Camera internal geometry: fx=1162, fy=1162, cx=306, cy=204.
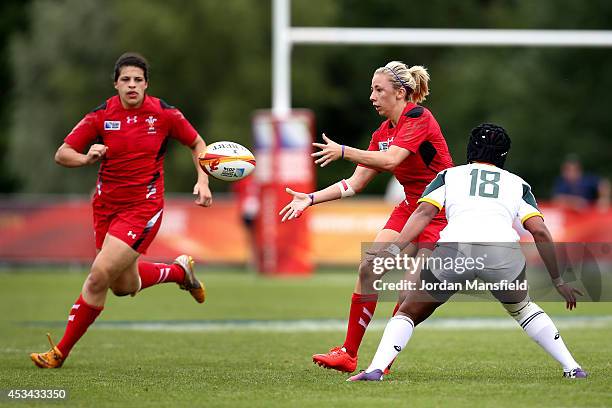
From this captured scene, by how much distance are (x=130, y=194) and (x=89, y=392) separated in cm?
221

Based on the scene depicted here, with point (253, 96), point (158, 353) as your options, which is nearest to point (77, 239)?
point (158, 353)

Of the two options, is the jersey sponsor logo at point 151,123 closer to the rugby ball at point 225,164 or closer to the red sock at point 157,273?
the rugby ball at point 225,164

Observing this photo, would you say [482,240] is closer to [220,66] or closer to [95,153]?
[95,153]

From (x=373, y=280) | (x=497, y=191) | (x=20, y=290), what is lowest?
(x=20, y=290)

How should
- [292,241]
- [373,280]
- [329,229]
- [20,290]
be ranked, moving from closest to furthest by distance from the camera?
[373,280]
[20,290]
[292,241]
[329,229]

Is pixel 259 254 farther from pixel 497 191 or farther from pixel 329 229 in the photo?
pixel 497 191

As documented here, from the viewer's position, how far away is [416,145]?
808 centimetres

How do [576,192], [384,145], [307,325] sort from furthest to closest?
[576,192]
[307,325]
[384,145]

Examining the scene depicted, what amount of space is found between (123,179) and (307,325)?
4.10 meters

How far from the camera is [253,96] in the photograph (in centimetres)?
4884

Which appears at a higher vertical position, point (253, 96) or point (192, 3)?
point (192, 3)

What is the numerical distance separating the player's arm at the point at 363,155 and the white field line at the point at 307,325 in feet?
14.4

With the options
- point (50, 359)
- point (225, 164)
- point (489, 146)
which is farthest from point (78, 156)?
point (489, 146)

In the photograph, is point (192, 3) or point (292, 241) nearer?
point (292, 241)
